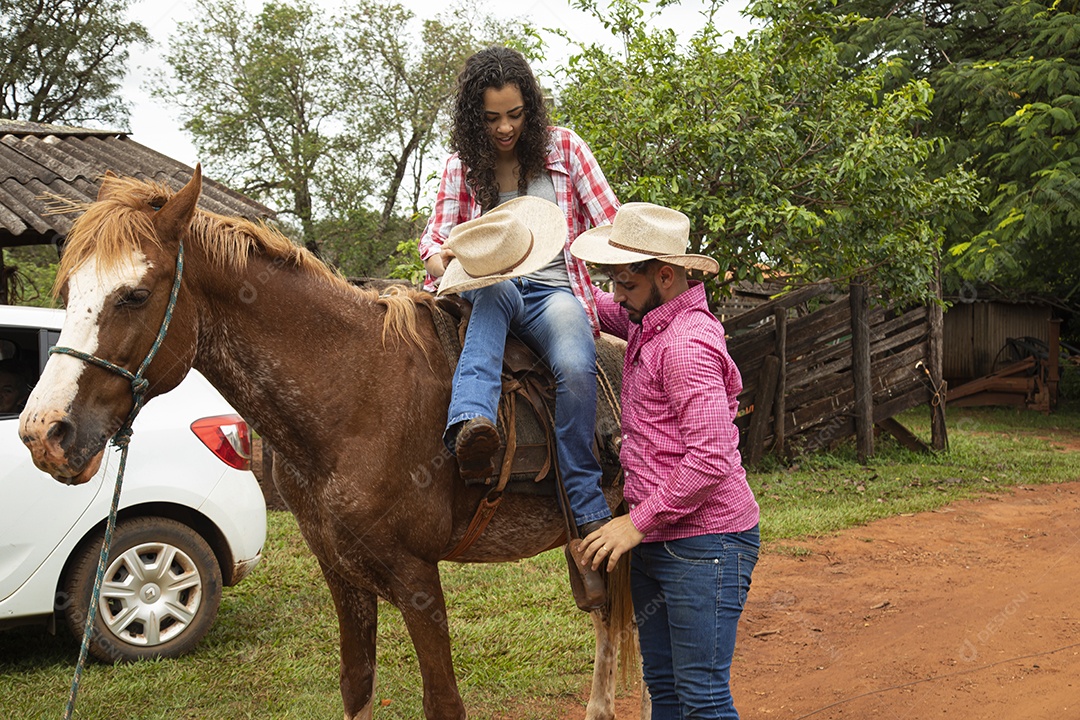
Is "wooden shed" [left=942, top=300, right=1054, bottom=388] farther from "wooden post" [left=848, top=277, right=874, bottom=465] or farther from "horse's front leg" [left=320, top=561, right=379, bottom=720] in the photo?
"horse's front leg" [left=320, top=561, right=379, bottom=720]

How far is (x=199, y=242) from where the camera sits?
2.59 m

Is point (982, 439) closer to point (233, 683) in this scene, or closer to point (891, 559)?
point (891, 559)

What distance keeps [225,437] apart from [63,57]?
18.5m

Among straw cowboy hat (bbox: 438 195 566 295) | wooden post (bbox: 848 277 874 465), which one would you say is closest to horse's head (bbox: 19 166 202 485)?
straw cowboy hat (bbox: 438 195 566 295)

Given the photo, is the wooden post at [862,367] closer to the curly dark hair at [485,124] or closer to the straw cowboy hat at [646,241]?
the curly dark hair at [485,124]

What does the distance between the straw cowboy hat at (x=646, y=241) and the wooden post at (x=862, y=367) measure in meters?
8.41

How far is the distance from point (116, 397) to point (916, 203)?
8.46 m

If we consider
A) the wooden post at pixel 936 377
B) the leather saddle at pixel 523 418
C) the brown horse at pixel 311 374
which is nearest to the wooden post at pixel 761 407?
the wooden post at pixel 936 377

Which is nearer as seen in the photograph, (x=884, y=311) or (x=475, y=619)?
(x=475, y=619)

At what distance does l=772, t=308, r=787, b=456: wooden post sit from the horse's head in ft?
27.4

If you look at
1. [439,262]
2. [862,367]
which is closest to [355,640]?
[439,262]

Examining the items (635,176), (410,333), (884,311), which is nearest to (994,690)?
(410,333)

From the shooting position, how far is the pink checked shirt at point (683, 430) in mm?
2340

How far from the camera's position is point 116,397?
2.32m
